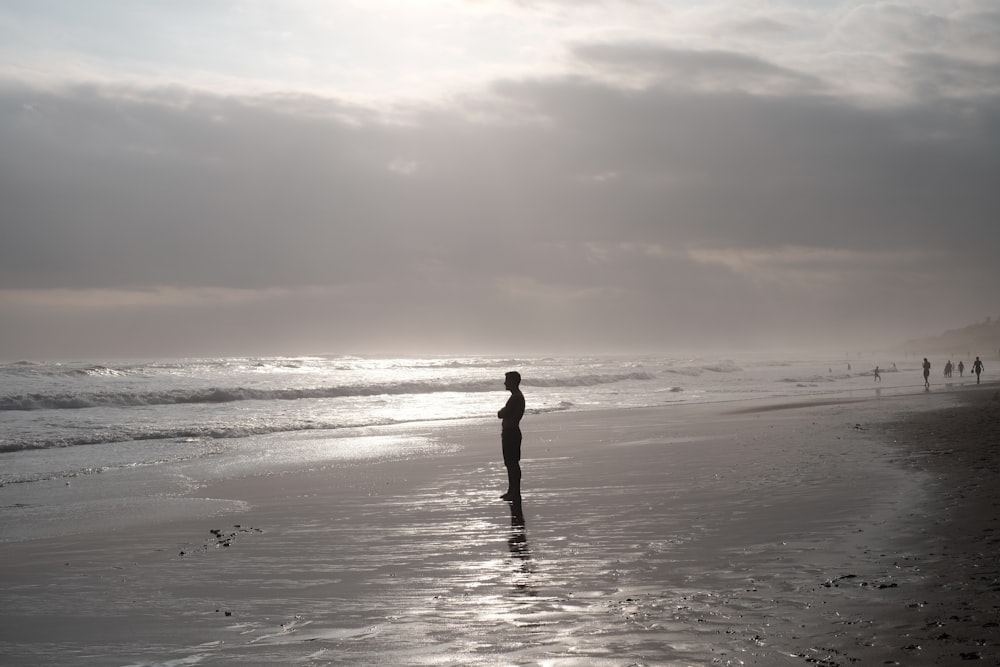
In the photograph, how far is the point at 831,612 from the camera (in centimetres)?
657

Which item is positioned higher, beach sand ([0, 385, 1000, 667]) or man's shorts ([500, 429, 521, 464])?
man's shorts ([500, 429, 521, 464])

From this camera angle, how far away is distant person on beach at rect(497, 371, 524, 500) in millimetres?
13474

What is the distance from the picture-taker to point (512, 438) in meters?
13.8

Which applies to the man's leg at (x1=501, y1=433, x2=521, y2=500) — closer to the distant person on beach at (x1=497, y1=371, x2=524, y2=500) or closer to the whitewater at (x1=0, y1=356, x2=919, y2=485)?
the distant person on beach at (x1=497, y1=371, x2=524, y2=500)

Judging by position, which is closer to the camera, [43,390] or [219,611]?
[219,611]

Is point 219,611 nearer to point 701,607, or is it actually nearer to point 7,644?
point 7,644

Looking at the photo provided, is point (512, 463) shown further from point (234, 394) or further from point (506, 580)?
point (234, 394)

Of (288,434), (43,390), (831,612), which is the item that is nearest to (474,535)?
(831,612)

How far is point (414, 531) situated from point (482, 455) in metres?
9.45

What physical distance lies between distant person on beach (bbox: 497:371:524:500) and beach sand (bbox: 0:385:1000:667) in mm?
433

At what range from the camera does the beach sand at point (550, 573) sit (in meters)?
6.11

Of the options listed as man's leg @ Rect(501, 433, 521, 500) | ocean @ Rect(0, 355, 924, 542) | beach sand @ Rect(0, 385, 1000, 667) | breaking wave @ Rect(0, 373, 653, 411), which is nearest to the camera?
beach sand @ Rect(0, 385, 1000, 667)

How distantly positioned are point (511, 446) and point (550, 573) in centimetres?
540

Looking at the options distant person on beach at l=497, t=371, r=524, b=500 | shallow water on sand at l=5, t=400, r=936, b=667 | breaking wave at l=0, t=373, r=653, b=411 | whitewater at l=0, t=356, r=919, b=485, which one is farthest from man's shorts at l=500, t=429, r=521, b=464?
breaking wave at l=0, t=373, r=653, b=411
